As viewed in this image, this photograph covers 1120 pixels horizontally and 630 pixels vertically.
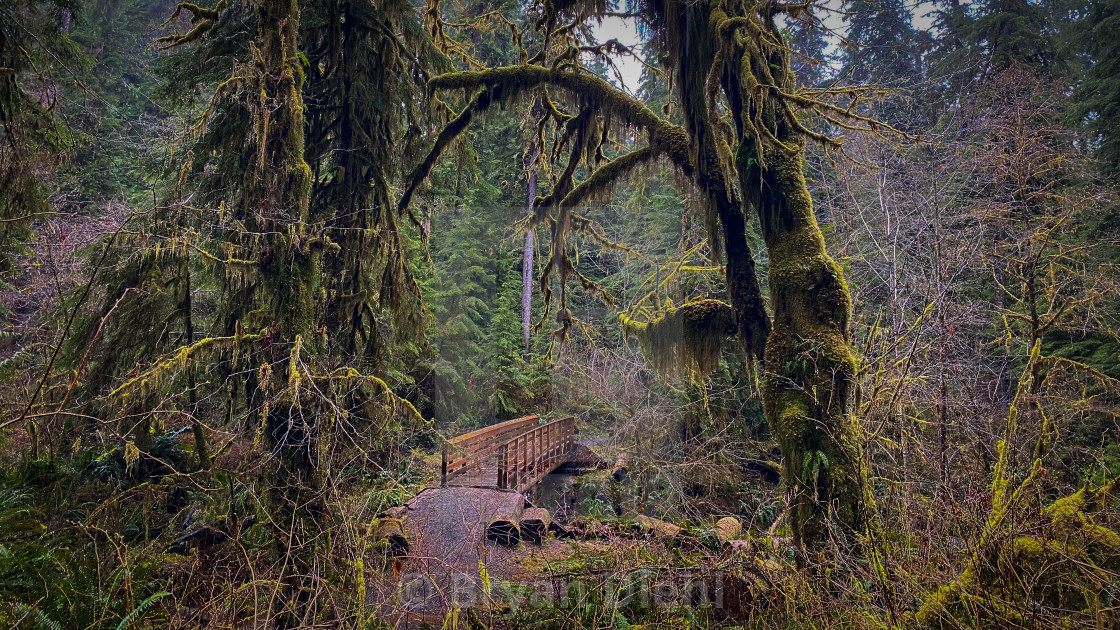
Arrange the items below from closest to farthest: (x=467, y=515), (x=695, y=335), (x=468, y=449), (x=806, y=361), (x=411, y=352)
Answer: (x=806, y=361)
(x=695, y=335)
(x=467, y=515)
(x=411, y=352)
(x=468, y=449)

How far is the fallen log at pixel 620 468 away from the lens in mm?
11894

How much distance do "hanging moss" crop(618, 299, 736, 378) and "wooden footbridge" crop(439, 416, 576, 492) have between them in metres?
4.02

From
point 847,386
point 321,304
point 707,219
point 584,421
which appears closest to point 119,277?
point 321,304

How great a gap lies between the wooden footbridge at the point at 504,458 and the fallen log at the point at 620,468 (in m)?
1.94

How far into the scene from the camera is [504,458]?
1060 cm

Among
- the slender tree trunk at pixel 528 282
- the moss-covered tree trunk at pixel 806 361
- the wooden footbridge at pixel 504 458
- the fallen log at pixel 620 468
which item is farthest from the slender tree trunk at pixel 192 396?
the slender tree trunk at pixel 528 282

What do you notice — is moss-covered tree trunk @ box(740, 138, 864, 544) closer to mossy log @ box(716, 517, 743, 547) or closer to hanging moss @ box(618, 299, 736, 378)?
hanging moss @ box(618, 299, 736, 378)

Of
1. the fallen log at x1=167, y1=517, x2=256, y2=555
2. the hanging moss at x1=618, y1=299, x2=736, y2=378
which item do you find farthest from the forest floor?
the hanging moss at x1=618, y1=299, x2=736, y2=378

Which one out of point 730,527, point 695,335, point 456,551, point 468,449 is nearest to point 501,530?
point 456,551

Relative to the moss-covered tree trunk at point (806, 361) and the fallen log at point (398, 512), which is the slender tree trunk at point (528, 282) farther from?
the moss-covered tree trunk at point (806, 361)

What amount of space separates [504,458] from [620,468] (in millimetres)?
3318

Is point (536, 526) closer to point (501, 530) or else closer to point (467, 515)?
point (501, 530)

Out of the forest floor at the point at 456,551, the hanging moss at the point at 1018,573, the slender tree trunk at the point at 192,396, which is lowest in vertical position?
the forest floor at the point at 456,551

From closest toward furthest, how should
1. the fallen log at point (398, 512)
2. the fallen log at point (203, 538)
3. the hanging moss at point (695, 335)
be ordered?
the fallen log at point (203, 538) < the hanging moss at point (695, 335) < the fallen log at point (398, 512)
